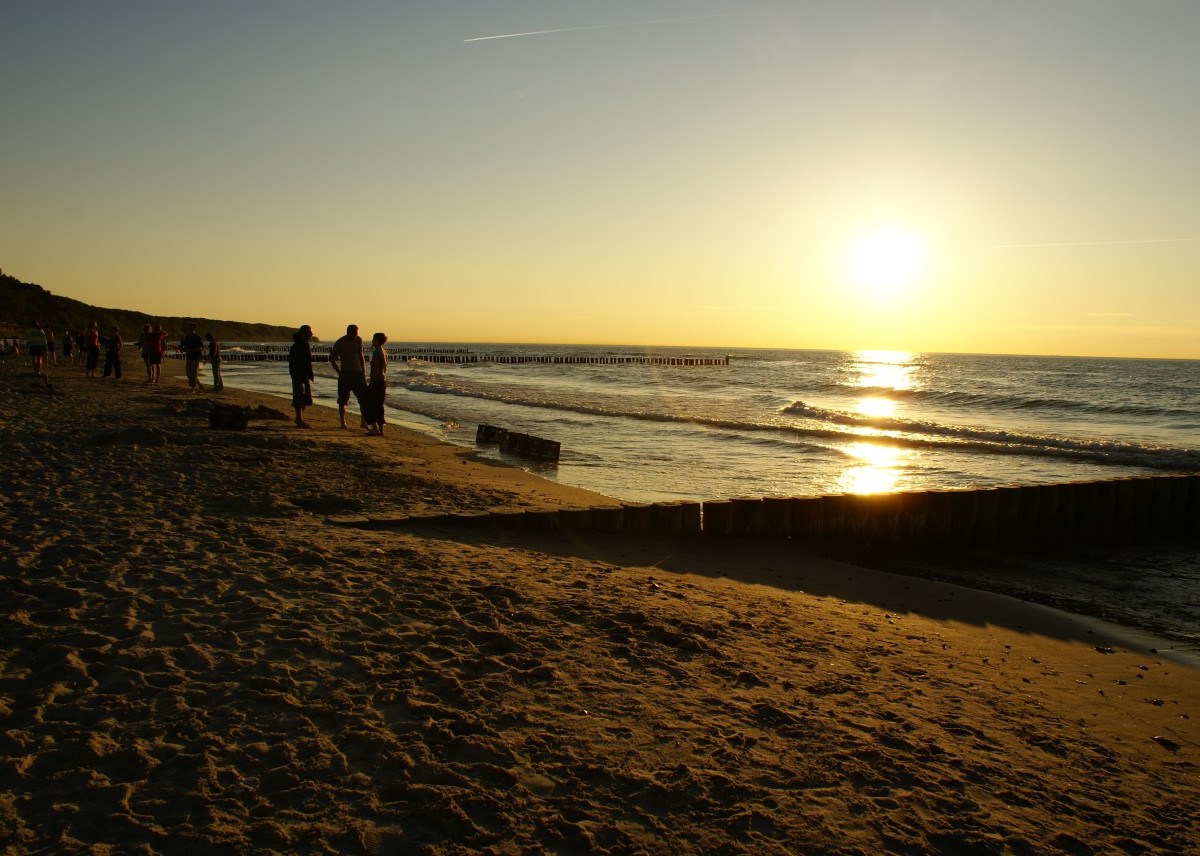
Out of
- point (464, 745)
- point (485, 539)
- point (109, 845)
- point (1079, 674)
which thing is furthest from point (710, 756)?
point (485, 539)

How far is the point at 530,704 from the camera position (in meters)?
3.93

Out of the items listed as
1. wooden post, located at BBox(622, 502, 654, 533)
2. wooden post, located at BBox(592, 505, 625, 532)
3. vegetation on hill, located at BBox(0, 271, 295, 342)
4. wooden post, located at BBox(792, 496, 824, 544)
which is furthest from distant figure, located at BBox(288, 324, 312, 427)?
vegetation on hill, located at BBox(0, 271, 295, 342)

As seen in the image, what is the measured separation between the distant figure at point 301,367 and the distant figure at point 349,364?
48 centimetres

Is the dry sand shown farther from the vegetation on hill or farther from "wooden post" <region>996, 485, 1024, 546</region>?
the vegetation on hill

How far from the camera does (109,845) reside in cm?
270

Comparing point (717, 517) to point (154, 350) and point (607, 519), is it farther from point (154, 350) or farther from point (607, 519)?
point (154, 350)

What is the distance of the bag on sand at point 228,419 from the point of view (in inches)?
540

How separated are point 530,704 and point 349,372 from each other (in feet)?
40.4

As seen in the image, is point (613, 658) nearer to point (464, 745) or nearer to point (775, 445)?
point (464, 745)

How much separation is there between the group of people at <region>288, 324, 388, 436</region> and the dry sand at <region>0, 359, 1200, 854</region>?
7331mm

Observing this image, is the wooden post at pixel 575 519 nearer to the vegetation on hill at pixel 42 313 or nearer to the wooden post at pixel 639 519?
the wooden post at pixel 639 519

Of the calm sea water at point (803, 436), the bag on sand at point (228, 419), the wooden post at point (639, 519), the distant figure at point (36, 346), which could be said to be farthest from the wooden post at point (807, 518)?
the distant figure at point (36, 346)

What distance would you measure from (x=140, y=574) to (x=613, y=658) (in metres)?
3.36

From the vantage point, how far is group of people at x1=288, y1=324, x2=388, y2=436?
1443cm
